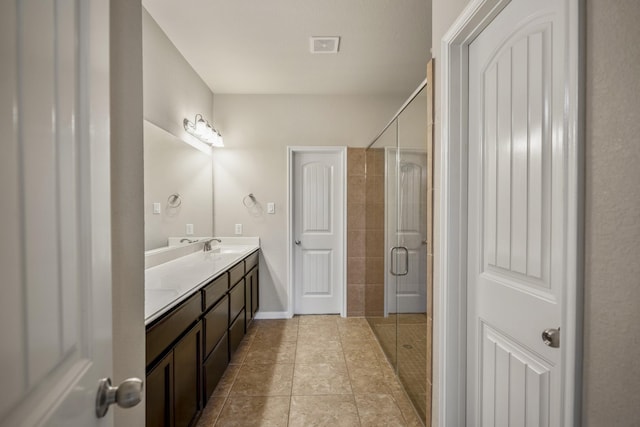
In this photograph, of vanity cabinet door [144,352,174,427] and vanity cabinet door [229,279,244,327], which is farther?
vanity cabinet door [229,279,244,327]

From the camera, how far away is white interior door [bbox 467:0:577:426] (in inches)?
34.5

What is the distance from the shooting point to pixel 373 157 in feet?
10.7

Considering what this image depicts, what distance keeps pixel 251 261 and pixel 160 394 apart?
76.4 inches

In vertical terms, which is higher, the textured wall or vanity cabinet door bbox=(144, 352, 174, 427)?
the textured wall

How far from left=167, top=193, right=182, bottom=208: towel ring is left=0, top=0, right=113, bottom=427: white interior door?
2.13 metres

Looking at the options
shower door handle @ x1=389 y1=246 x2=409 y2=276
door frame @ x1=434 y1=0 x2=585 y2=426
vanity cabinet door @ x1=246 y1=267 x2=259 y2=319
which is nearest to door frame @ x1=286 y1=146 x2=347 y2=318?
vanity cabinet door @ x1=246 y1=267 x2=259 y2=319

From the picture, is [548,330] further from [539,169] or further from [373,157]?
[373,157]

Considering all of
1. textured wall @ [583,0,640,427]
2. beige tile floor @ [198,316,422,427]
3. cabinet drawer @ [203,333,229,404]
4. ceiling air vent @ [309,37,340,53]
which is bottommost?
beige tile floor @ [198,316,422,427]

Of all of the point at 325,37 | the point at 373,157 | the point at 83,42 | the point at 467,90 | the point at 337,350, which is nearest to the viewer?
the point at 83,42

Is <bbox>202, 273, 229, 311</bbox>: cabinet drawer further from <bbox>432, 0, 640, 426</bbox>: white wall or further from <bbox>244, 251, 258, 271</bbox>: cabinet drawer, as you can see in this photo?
<bbox>432, 0, 640, 426</bbox>: white wall

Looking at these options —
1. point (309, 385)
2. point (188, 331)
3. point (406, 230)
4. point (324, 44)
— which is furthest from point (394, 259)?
point (324, 44)

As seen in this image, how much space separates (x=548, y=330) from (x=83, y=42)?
1.24 meters

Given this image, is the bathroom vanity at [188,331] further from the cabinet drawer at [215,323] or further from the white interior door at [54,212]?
the white interior door at [54,212]

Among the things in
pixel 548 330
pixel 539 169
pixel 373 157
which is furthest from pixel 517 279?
pixel 373 157
